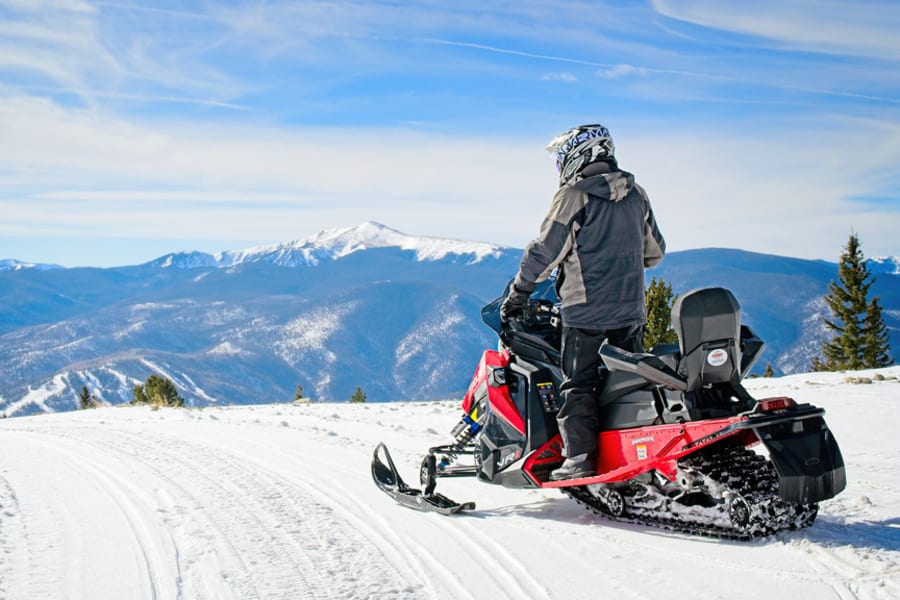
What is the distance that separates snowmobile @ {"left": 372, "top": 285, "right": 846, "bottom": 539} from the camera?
388 centimetres

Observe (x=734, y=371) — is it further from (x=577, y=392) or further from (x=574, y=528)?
(x=574, y=528)

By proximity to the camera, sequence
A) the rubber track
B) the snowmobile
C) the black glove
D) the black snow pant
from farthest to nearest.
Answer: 1. the black glove
2. the black snow pant
3. the rubber track
4. the snowmobile

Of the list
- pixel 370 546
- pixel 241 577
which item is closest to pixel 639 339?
pixel 370 546

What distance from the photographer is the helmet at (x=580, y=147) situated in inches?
191

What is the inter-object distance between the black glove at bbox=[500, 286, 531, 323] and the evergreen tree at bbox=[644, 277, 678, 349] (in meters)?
26.5

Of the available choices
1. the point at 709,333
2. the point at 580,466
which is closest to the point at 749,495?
the point at 709,333

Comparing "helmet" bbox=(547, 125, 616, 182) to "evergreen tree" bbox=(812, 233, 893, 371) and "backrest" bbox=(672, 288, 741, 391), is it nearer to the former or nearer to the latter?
"backrest" bbox=(672, 288, 741, 391)

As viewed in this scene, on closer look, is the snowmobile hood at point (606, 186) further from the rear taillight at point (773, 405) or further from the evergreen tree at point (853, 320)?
the evergreen tree at point (853, 320)

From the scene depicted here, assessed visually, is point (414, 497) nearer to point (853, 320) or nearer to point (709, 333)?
point (709, 333)

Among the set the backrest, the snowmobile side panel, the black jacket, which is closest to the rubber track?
the backrest

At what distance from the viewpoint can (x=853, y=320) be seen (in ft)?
143

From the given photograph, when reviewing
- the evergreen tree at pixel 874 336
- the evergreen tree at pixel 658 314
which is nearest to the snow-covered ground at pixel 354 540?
the evergreen tree at pixel 658 314

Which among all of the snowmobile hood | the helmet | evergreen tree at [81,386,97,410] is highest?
the helmet

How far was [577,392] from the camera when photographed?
16.0 ft
